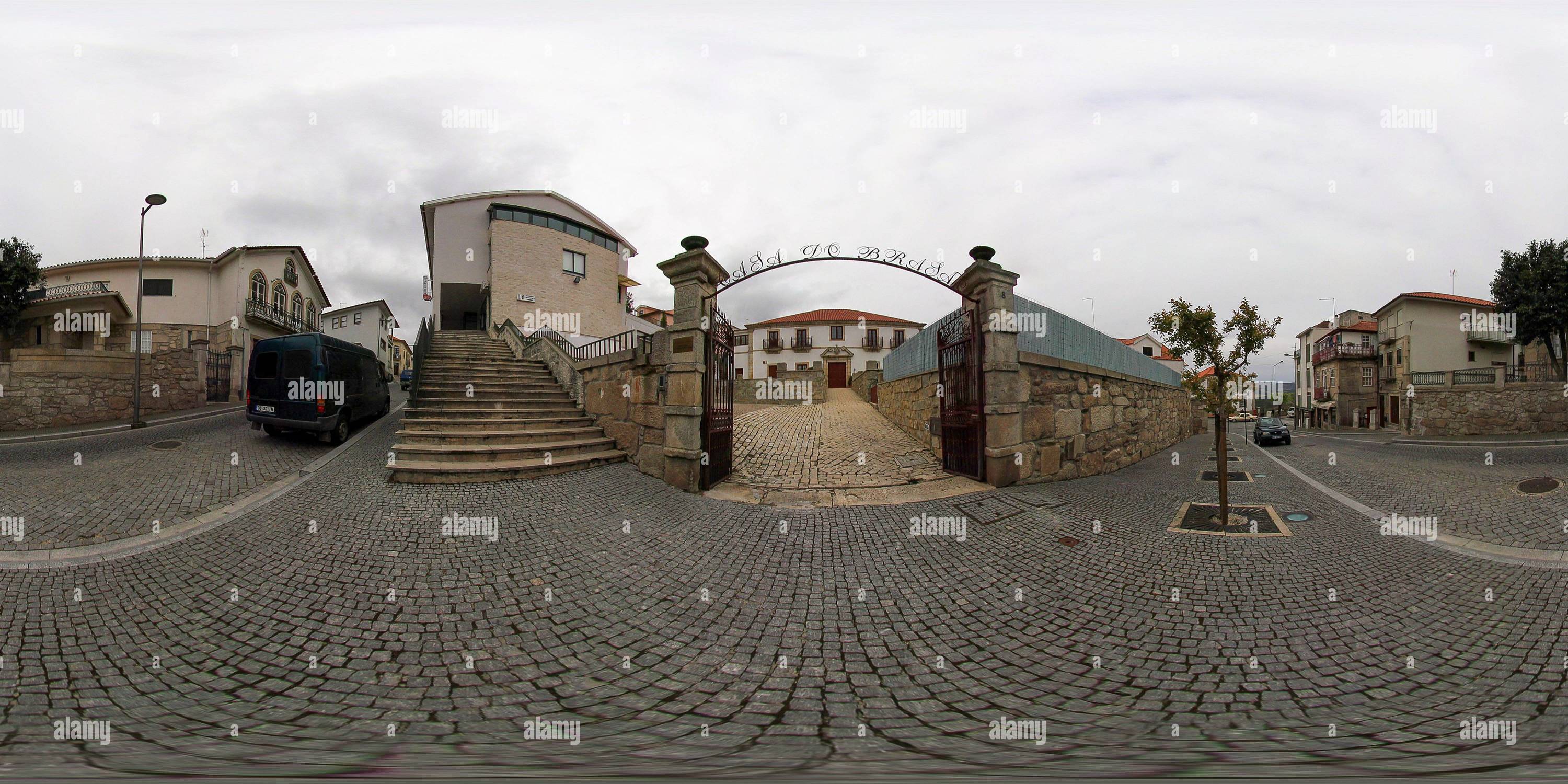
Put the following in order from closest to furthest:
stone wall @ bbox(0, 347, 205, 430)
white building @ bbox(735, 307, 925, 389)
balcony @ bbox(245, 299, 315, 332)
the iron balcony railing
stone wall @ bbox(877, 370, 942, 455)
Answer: stone wall @ bbox(877, 370, 942, 455)
stone wall @ bbox(0, 347, 205, 430)
the iron balcony railing
balcony @ bbox(245, 299, 315, 332)
white building @ bbox(735, 307, 925, 389)

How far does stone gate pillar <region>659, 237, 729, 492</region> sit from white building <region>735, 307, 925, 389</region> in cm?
3354

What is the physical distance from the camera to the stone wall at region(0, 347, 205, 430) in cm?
1211

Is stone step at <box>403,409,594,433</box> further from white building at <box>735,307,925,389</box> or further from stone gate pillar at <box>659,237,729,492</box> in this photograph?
white building at <box>735,307,925,389</box>

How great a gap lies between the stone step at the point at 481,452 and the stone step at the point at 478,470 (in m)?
0.13

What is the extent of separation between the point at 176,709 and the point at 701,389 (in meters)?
5.20

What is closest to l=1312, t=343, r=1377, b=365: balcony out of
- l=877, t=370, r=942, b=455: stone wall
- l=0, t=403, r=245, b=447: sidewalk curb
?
l=877, t=370, r=942, b=455: stone wall

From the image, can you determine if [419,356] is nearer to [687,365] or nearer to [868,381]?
[687,365]

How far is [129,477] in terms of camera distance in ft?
23.4

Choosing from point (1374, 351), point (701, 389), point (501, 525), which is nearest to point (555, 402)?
point (701, 389)

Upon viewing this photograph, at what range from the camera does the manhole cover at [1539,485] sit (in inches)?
285

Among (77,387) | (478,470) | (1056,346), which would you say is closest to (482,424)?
(478,470)

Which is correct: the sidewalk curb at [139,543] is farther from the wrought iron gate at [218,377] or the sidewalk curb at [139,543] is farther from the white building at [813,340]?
the white building at [813,340]

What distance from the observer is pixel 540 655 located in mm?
3098

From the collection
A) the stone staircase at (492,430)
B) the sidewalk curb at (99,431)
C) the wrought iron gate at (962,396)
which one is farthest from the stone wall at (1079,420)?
the sidewalk curb at (99,431)
